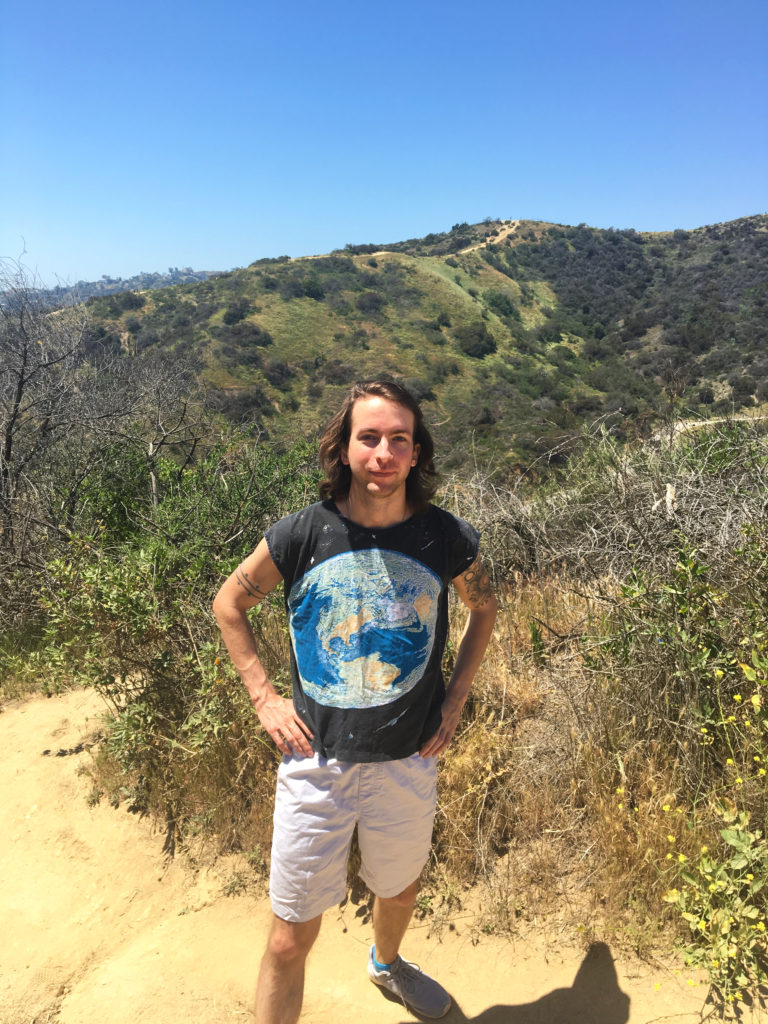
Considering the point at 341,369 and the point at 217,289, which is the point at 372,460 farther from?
the point at 217,289

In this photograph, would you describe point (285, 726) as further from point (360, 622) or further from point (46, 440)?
point (46, 440)

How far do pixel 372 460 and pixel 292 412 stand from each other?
1953 centimetres

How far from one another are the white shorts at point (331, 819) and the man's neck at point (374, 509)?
2.12 ft

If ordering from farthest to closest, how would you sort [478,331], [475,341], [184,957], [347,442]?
[478,331] < [475,341] < [184,957] < [347,442]

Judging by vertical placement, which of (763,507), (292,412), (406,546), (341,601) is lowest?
(292,412)

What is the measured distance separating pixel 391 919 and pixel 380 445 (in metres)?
1.52

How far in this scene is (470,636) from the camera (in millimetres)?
1905

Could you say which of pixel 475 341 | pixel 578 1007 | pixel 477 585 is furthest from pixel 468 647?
pixel 475 341

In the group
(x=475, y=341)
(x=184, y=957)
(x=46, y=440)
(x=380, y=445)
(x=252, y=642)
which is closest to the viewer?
(x=380, y=445)

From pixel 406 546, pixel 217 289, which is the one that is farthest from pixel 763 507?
pixel 217 289

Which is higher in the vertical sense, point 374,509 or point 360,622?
point 374,509

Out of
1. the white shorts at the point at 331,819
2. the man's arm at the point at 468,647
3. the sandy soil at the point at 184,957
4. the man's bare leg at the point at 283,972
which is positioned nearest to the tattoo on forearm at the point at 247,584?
the white shorts at the point at 331,819

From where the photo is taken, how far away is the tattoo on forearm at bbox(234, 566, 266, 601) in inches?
67.3

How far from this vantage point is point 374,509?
64.7 inches
